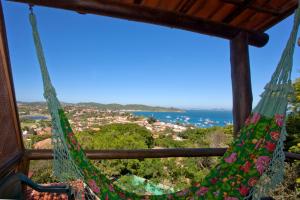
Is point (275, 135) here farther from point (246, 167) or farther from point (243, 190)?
point (243, 190)

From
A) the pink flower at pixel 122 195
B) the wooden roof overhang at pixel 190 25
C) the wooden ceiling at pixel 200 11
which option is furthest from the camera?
the wooden ceiling at pixel 200 11

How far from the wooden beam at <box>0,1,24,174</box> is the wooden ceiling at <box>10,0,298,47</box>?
1.14 feet

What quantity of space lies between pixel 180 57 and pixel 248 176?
25385 mm

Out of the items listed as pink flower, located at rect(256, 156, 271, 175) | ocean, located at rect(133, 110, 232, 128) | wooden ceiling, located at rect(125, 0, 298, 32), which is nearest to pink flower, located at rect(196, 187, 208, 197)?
pink flower, located at rect(256, 156, 271, 175)

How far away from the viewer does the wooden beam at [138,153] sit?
173cm

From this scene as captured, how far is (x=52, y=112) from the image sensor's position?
4.78 ft

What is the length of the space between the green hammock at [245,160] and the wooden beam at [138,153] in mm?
381

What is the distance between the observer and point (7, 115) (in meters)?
1.49

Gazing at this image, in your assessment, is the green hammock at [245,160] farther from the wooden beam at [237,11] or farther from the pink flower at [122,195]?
the wooden beam at [237,11]

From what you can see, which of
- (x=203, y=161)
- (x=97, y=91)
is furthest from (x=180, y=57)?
(x=203, y=161)

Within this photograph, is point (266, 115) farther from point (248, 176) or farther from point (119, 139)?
point (119, 139)

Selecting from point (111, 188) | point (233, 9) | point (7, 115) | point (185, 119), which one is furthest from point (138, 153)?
point (185, 119)

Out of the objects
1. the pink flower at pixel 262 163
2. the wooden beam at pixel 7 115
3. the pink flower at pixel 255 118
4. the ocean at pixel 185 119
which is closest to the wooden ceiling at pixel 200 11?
the wooden beam at pixel 7 115

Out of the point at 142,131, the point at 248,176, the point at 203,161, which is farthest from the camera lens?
the point at 142,131
